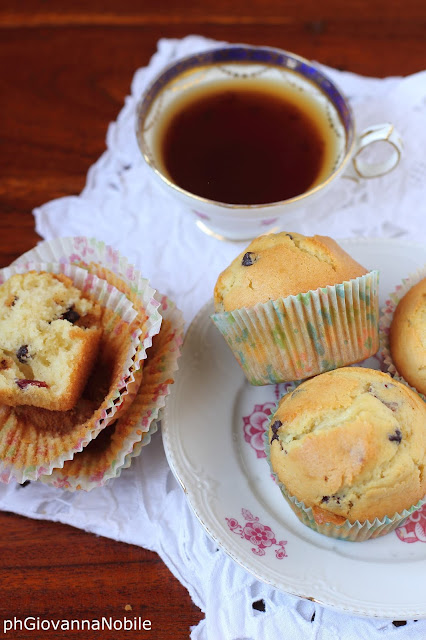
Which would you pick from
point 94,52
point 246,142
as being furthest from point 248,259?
point 94,52

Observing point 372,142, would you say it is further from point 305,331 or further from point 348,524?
point 348,524

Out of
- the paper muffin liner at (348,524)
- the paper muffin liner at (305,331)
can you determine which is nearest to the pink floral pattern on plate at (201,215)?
the paper muffin liner at (305,331)

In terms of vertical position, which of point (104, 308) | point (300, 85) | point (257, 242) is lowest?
point (104, 308)

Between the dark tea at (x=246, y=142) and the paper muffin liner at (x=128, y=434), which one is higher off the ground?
the dark tea at (x=246, y=142)

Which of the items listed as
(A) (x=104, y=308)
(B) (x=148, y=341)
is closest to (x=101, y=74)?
(A) (x=104, y=308)

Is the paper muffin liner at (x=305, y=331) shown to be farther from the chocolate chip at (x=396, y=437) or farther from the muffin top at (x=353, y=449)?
the chocolate chip at (x=396, y=437)

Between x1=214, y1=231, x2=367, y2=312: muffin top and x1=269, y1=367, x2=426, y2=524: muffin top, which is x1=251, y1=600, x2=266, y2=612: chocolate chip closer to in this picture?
x1=269, y1=367, x2=426, y2=524: muffin top

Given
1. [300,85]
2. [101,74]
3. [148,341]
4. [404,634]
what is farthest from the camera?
[101,74]

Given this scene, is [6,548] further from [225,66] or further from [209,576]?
[225,66]
